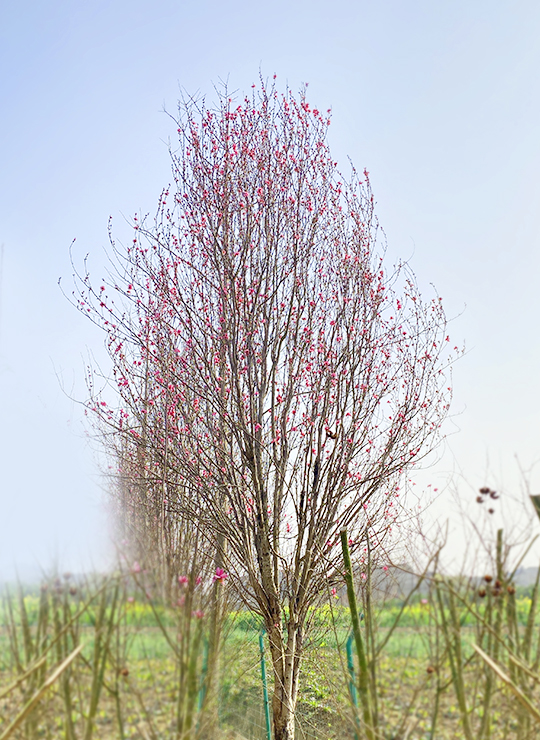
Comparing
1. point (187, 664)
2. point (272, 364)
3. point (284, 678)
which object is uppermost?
point (272, 364)

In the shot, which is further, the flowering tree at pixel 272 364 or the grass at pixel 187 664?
the flowering tree at pixel 272 364

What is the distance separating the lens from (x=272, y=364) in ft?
14.9

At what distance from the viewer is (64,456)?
1.88 meters

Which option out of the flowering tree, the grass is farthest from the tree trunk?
the grass

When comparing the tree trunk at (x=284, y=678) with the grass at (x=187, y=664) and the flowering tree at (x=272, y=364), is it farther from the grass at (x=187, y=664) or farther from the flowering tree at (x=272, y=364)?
the grass at (x=187, y=664)

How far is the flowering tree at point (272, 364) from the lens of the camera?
173 inches

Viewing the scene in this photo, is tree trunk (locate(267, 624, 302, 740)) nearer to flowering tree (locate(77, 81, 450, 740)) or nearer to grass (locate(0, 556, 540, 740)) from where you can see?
flowering tree (locate(77, 81, 450, 740))

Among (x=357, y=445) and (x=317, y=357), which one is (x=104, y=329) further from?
(x=357, y=445)

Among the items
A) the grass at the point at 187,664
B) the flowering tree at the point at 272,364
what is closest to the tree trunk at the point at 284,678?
the flowering tree at the point at 272,364

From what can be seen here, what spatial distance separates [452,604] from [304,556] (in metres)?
2.61

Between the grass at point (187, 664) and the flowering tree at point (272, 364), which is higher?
the flowering tree at point (272, 364)

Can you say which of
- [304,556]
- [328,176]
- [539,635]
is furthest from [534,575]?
[328,176]

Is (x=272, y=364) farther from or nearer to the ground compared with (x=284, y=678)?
farther from the ground

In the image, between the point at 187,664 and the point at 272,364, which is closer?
the point at 187,664
